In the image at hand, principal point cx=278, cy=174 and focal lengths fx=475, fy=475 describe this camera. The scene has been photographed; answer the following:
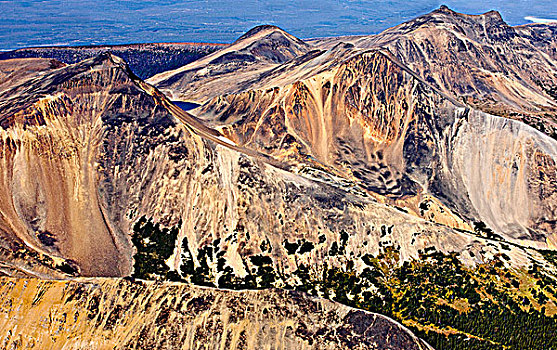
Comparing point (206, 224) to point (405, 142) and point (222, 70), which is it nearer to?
point (405, 142)

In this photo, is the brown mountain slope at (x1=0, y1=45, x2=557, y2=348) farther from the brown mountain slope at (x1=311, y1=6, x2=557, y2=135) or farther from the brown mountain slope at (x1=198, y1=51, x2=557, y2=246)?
the brown mountain slope at (x1=311, y1=6, x2=557, y2=135)

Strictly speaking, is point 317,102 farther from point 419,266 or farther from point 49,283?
point 49,283

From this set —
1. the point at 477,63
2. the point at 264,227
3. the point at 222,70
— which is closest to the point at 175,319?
the point at 264,227

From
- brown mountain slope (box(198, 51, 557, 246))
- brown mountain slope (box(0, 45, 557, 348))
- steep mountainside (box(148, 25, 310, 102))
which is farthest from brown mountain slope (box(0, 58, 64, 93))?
steep mountainside (box(148, 25, 310, 102))

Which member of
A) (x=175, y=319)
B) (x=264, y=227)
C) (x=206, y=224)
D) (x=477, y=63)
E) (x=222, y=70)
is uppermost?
(x=477, y=63)

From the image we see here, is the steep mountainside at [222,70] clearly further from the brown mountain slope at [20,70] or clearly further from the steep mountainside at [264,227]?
the steep mountainside at [264,227]
